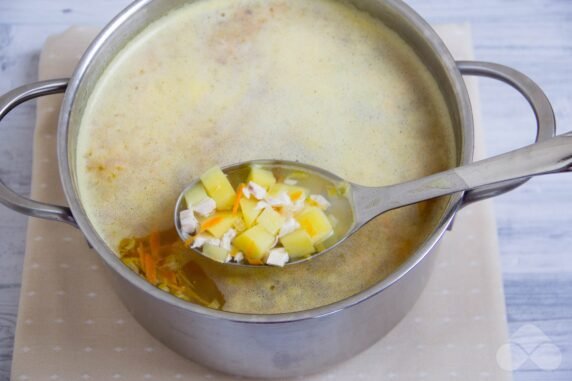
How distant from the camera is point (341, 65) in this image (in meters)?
1.29

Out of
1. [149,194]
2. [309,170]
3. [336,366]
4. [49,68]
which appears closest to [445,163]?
[309,170]

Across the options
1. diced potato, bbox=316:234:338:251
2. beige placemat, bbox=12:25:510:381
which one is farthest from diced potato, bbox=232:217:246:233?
beige placemat, bbox=12:25:510:381

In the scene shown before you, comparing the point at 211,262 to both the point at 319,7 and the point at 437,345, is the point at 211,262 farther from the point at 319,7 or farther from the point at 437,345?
the point at 319,7

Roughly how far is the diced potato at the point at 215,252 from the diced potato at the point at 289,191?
0.37ft

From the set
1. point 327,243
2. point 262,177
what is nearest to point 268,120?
point 262,177

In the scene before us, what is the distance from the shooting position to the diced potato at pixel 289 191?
1.09 metres

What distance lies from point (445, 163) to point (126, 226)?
20.7 inches

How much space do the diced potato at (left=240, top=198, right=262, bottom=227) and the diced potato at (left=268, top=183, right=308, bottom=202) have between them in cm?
4

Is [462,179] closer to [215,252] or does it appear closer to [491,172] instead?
[491,172]

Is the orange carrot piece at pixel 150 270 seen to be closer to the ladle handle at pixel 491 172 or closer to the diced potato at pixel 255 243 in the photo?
the diced potato at pixel 255 243

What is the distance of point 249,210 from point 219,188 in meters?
0.07

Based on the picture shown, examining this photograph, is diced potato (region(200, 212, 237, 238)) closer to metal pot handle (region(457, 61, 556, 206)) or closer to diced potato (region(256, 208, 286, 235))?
diced potato (region(256, 208, 286, 235))

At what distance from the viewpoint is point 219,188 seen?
1.10m

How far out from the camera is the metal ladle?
Result: 964 millimetres
